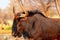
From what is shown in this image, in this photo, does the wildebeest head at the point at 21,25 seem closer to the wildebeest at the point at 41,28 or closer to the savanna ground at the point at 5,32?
the wildebeest at the point at 41,28

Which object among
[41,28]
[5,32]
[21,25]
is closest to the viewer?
[41,28]

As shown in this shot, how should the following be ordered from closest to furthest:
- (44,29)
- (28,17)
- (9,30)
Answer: (44,29)
(28,17)
(9,30)

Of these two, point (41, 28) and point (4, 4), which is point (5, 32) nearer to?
point (4, 4)

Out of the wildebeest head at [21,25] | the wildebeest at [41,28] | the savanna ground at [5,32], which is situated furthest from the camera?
the savanna ground at [5,32]

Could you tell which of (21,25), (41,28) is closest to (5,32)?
(21,25)

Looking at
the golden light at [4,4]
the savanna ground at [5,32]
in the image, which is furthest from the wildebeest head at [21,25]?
the golden light at [4,4]

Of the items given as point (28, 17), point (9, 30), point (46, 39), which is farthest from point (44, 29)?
point (9, 30)

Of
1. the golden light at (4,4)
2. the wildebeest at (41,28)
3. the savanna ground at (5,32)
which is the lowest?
the savanna ground at (5,32)

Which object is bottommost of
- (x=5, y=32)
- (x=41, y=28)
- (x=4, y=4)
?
(x=5, y=32)

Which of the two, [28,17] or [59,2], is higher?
[59,2]

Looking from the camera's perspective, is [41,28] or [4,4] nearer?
[41,28]

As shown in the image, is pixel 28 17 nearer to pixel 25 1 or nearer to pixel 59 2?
pixel 25 1

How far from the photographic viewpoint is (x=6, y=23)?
2.14 metres

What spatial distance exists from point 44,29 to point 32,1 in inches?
33.5
